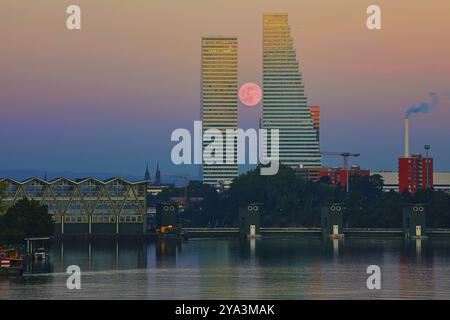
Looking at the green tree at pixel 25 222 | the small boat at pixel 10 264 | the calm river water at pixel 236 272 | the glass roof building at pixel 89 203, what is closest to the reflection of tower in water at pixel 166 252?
the calm river water at pixel 236 272

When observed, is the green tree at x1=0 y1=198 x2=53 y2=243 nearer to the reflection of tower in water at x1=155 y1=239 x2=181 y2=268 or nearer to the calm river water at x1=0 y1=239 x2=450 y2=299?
the calm river water at x1=0 y1=239 x2=450 y2=299

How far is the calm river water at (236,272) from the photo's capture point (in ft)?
321

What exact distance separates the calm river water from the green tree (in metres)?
3.18

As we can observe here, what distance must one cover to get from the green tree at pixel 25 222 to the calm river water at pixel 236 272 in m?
3.18

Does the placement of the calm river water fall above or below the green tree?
below

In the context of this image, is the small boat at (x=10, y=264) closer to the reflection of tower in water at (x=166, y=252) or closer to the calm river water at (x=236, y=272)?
the calm river water at (x=236, y=272)


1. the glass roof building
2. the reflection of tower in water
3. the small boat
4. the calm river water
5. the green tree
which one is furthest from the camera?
the glass roof building

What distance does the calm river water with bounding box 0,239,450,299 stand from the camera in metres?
97.8

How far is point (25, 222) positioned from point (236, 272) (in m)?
27.9

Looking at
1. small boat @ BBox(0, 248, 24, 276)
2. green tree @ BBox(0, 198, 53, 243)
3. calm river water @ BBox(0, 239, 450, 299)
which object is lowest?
calm river water @ BBox(0, 239, 450, 299)

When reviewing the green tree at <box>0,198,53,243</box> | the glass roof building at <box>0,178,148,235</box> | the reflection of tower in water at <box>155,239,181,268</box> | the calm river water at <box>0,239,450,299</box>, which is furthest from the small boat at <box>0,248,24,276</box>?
the glass roof building at <box>0,178,148,235</box>
